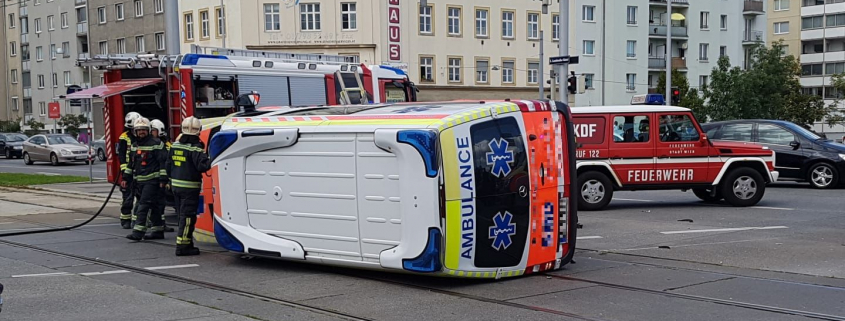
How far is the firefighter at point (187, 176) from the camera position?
10.4 metres

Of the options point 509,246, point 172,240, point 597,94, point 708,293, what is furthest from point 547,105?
point 597,94

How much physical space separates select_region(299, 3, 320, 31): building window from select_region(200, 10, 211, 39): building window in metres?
6.10

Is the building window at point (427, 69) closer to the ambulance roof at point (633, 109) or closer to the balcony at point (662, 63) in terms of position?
the balcony at point (662, 63)

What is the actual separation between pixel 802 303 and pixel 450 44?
47.7 m

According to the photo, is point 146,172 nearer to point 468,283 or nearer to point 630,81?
point 468,283

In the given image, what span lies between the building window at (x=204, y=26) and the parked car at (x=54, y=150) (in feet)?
45.7

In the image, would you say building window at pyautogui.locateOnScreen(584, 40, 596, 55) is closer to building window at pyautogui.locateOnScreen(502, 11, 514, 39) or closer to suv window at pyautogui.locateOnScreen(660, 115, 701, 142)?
building window at pyautogui.locateOnScreen(502, 11, 514, 39)

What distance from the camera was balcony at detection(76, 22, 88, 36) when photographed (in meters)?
69.0

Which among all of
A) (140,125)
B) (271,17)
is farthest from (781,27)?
(140,125)

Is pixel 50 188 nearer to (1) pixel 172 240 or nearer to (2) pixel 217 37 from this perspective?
(1) pixel 172 240

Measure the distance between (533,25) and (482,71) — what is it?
194 inches

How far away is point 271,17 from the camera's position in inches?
2013

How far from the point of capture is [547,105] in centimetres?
898

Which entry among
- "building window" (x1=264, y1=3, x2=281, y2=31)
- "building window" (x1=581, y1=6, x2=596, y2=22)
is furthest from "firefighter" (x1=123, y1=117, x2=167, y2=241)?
"building window" (x1=581, y1=6, x2=596, y2=22)
